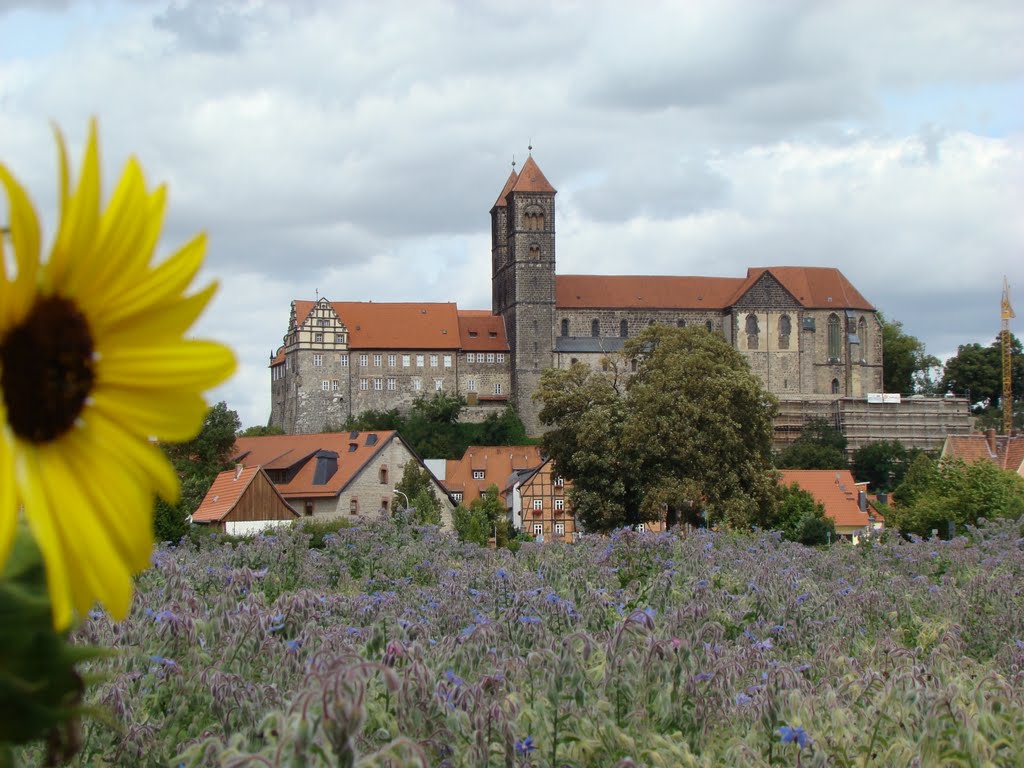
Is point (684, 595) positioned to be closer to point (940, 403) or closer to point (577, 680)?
point (577, 680)

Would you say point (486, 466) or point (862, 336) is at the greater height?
point (862, 336)

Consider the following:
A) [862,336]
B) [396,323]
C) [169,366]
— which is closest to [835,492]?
[862,336]

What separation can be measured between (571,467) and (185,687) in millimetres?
38355

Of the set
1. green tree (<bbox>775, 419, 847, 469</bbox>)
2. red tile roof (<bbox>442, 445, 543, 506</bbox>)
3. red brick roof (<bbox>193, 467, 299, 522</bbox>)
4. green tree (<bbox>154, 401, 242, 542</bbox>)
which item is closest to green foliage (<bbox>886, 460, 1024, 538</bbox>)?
red brick roof (<bbox>193, 467, 299, 522</bbox>)

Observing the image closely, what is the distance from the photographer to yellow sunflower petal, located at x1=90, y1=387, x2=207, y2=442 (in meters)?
0.89

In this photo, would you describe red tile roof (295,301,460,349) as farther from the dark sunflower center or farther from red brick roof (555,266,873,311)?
the dark sunflower center

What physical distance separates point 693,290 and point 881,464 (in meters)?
26.8

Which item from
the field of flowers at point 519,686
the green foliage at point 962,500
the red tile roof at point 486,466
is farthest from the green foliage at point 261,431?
the field of flowers at point 519,686

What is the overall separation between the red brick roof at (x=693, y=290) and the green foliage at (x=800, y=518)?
54339 millimetres

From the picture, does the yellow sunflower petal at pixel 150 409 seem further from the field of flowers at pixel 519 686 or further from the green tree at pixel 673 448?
Result: the green tree at pixel 673 448

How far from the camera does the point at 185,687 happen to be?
388 cm

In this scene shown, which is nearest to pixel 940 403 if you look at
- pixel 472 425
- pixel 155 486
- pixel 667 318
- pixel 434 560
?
pixel 667 318

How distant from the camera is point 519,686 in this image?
3943mm

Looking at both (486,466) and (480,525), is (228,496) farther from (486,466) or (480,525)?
(486,466)
